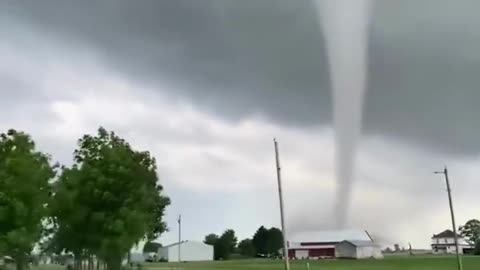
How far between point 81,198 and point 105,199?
3.49 meters

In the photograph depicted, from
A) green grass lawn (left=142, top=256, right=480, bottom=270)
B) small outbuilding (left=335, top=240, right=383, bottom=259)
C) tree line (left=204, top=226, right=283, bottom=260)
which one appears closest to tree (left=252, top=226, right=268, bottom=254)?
tree line (left=204, top=226, right=283, bottom=260)

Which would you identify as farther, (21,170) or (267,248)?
(267,248)

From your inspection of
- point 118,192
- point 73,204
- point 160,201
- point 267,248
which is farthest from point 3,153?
point 267,248

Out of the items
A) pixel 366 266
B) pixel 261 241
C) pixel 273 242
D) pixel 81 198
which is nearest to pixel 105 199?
pixel 81 198

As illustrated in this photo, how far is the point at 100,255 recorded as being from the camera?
Result: 4912 cm

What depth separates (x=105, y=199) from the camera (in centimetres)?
4566

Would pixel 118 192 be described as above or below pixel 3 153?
below

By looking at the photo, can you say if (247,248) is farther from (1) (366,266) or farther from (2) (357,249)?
(1) (366,266)

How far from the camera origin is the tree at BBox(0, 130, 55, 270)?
44375 millimetres

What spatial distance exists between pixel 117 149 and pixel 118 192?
432 cm

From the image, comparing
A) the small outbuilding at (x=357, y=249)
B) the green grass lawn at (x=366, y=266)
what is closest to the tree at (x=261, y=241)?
the small outbuilding at (x=357, y=249)

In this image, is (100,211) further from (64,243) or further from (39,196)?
(64,243)

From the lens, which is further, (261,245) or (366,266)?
(261,245)

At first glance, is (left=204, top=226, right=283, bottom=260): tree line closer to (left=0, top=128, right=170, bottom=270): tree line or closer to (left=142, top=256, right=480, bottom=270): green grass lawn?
(left=142, top=256, right=480, bottom=270): green grass lawn
